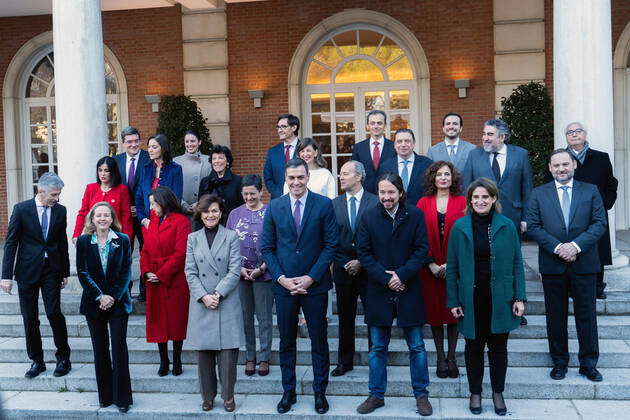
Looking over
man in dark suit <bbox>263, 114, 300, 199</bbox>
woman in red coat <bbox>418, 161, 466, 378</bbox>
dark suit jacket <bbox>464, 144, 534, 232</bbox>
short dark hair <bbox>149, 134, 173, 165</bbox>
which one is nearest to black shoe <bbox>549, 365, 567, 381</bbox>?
woman in red coat <bbox>418, 161, 466, 378</bbox>

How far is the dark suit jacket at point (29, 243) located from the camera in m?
6.21

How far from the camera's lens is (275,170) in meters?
7.11

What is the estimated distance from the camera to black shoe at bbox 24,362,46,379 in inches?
251

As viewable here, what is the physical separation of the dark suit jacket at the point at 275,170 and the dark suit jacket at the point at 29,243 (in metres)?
2.01

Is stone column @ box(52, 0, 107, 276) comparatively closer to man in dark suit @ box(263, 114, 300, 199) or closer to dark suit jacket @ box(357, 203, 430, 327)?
man in dark suit @ box(263, 114, 300, 199)

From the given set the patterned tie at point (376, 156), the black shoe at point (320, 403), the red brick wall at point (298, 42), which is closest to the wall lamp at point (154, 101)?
the red brick wall at point (298, 42)

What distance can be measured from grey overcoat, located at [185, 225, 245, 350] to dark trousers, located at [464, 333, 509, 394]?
173cm

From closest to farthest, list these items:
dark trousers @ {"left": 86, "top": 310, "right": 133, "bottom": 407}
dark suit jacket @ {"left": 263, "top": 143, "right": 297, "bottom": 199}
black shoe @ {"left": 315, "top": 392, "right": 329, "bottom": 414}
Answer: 1. black shoe @ {"left": 315, "top": 392, "right": 329, "bottom": 414}
2. dark trousers @ {"left": 86, "top": 310, "right": 133, "bottom": 407}
3. dark suit jacket @ {"left": 263, "top": 143, "right": 297, "bottom": 199}

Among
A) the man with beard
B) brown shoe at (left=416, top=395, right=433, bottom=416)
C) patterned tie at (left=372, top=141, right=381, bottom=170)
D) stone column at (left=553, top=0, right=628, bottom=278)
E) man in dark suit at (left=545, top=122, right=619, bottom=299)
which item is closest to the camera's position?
brown shoe at (left=416, top=395, right=433, bottom=416)

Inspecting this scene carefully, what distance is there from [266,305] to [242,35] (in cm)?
856

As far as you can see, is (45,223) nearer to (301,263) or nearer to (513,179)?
(301,263)

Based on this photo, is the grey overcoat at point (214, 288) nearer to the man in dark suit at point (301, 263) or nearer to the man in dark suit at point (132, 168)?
the man in dark suit at point (301, 263)

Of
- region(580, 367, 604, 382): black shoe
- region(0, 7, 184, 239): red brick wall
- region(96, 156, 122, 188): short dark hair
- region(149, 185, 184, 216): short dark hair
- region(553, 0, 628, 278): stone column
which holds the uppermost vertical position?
region(0, 7, 184, 239): red brick wall

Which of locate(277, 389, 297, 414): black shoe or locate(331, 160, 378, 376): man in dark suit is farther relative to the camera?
locate(331, 160, 378, 376): man in dark suit
